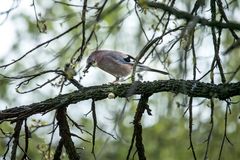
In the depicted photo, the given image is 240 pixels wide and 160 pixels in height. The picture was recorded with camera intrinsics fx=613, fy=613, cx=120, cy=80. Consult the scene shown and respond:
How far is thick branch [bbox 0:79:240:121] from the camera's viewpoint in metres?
3.30

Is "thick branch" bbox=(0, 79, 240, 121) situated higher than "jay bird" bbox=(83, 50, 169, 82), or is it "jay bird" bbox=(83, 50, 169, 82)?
"jay bird" bbox=(83, 50, 169, 82)

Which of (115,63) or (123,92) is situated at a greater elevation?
(115,63)

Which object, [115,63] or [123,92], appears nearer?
[123,92]

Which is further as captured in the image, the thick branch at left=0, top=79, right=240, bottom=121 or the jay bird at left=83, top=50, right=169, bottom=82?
the jay bird at left=83, top=50, right=169, bottom=82

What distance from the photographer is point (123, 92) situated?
3.50 meters

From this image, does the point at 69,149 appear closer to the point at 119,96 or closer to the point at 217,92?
the point at 119,96

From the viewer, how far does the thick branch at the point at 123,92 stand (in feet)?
10.8

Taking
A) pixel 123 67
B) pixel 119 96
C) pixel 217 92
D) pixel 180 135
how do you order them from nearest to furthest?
pixel 217 92, pixel 119 96, pixel 123 67, pixel 180 135

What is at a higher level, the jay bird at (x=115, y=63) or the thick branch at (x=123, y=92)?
the jay bird at (x=115, y=63)

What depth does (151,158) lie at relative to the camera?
8977 mm

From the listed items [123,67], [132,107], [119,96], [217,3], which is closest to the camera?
[119,96]

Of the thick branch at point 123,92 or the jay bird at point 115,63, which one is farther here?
the jay bird at point 115,63

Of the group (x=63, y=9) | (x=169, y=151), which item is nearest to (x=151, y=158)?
(x=169, y=151)

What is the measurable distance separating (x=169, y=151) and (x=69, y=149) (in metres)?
5.32
